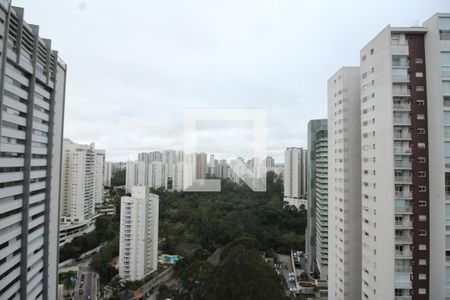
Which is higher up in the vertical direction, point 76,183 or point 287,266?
point 76,183

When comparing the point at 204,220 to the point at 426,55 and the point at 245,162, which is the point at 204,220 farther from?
the point at 426,55

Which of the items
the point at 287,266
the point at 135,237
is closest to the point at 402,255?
the point at 287,266

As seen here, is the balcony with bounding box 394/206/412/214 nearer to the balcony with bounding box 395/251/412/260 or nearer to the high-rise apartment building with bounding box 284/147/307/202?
the balcony with bounding box 395/251/412/260

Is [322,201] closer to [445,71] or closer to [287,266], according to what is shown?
[287,266]

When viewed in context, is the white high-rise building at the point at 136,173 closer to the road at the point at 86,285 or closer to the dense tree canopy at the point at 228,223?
the dense tree canopy at the point at 228,223

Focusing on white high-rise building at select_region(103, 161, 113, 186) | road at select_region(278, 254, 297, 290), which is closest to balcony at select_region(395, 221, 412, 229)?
road at select_region(278, 254, 297, 290)

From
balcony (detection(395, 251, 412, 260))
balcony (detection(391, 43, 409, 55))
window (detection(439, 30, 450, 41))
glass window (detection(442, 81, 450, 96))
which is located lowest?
balcony (detection(395, 251, 412, 260))

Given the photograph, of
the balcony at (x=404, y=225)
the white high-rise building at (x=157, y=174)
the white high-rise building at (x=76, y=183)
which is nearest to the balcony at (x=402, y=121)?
the balcony at (x=404, y=225)
